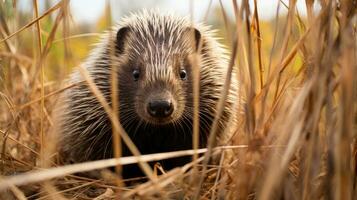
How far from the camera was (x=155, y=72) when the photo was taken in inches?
149

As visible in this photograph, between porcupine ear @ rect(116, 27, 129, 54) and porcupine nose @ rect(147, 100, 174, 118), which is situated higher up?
porcupine ear @ rect(116, 27, 129, 54)

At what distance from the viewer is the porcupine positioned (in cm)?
388

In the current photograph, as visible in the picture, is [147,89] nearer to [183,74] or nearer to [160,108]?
[160,108]

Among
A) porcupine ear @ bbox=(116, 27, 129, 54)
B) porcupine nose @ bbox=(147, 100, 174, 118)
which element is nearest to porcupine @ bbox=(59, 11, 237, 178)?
porcupine ear @ bbox=(116, 27, 129, 54)

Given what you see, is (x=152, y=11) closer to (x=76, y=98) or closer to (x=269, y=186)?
(x=76, y=98)

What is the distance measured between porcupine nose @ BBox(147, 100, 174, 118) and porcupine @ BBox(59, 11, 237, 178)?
5.1 inches

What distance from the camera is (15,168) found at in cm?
373

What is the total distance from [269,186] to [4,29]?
2.81 meters

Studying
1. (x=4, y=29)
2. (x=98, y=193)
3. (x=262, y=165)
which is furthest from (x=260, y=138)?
(x=4, y=29)

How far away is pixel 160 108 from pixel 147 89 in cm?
26

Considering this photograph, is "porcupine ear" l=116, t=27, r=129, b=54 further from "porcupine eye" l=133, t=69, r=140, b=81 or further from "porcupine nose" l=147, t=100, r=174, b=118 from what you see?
"porcupine nose" l=147, t=100, r=174, b=118

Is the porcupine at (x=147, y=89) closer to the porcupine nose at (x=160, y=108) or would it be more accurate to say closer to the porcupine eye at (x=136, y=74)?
the porcupine eye at (x=136, y=74)

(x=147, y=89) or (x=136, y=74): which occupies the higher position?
(x=136, y=74)

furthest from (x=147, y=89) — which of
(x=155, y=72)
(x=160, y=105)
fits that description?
(x=160, y=105)
